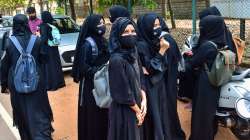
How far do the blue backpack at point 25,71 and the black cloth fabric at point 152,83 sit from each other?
1.45m

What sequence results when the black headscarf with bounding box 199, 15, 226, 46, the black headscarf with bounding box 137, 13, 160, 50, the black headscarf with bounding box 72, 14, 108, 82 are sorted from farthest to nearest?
1. the black headscarf with bounding box 72, 14, 108, 82
2. the black headscarf with bounding box 199, 15, 226, 46
3. the black headscarf with bounding box 137, 13, 160, 50

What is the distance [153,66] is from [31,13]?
18.3ft

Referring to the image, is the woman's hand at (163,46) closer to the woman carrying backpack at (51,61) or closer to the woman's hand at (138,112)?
the woman's hand at (138,112)

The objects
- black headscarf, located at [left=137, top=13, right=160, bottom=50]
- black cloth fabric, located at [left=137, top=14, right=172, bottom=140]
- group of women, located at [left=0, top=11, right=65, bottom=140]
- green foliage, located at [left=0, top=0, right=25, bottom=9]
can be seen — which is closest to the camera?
black cloth fabric, located at [left=137, top=14, right=172, bottom=140]

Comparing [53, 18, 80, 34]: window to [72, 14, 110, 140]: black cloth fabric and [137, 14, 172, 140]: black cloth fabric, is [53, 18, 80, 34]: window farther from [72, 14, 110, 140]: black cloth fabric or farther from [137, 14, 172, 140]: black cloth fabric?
[137, 14, 172, 140]: black cloth fabric

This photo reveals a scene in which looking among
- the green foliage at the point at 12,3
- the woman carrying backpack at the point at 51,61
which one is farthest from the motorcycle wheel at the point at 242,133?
the green foliage at the point at 12,3

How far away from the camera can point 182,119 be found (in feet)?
22.0

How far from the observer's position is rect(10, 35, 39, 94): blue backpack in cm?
527

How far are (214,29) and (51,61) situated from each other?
5076mm

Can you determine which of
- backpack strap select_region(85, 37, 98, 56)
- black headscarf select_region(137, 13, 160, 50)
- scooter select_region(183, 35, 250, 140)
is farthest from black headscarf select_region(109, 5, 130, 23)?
scooter select_region(183, 35, 250, 140)

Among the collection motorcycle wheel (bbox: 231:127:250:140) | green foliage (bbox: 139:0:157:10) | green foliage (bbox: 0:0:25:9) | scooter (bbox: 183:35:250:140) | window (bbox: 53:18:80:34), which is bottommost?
motorcycle wheel (bbox: 231:127:250:140)

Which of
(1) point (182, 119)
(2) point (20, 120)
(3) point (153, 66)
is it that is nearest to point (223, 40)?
(3) point (153, 66)

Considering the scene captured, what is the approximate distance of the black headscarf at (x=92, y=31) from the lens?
4965mm

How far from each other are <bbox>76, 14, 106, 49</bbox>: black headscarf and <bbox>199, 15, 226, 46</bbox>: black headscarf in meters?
1.19
